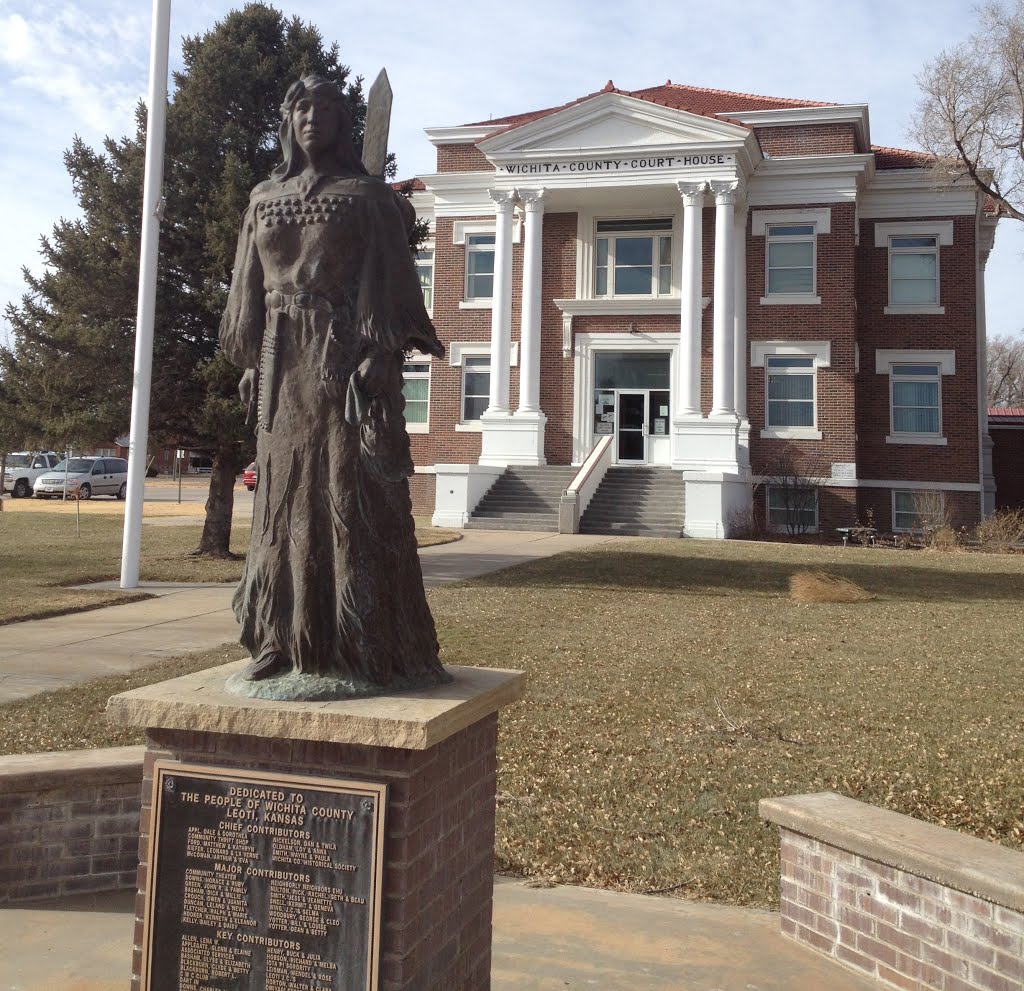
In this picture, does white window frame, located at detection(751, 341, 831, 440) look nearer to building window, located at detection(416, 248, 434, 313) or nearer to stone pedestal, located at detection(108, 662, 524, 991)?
building window, located at detection(416, 248, 434, 313)

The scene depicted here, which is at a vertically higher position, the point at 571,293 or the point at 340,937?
the point at 571,293

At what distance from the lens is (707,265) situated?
29641 millimetres

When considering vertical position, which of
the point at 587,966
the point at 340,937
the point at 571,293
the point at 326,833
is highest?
the point at 571,293

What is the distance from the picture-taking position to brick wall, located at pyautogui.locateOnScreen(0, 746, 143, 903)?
14.5 feet

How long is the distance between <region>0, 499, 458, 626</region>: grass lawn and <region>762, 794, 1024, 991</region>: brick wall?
10.3 m

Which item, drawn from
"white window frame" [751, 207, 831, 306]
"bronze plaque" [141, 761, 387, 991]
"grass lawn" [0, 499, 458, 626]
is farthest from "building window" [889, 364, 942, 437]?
"bronze plaque" [141, 761, 387, 991]

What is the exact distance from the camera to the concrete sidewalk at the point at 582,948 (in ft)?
12.6

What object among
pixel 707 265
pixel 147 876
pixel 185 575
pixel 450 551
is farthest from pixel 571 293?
pixel 147 876

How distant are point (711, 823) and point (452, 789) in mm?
2464

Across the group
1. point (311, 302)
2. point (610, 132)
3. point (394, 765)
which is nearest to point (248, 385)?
point (311, 302)

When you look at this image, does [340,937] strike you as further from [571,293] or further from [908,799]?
[571,293]

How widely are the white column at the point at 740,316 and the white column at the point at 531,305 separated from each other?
5.55m

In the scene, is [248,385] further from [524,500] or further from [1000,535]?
[1000,535]

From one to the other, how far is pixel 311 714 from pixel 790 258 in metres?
28.6
